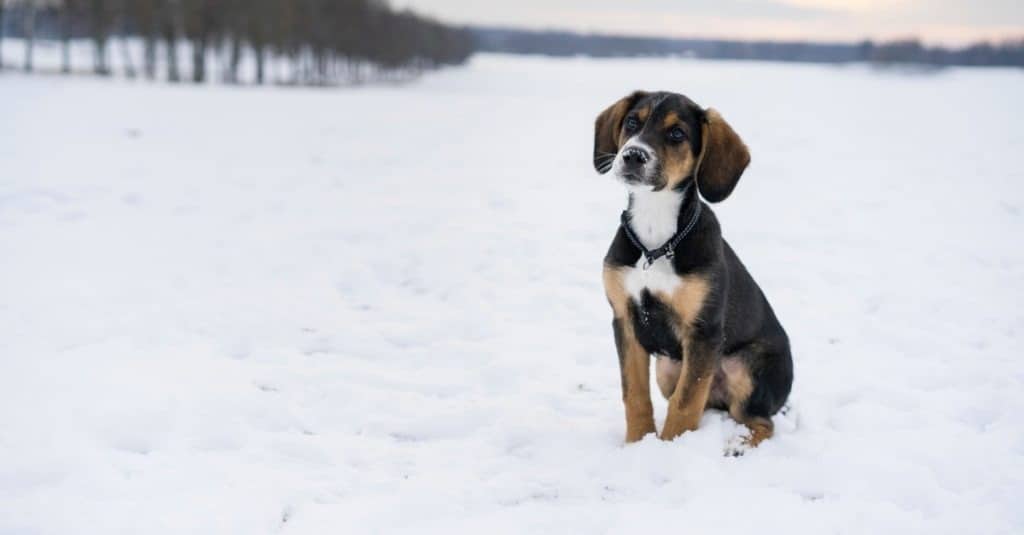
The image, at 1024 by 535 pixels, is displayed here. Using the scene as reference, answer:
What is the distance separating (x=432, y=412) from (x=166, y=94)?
36.2 m

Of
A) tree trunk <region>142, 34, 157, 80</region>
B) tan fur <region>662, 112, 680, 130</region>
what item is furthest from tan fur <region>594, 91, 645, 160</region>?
tree trunk <region>142, 34, 157, 80</region>

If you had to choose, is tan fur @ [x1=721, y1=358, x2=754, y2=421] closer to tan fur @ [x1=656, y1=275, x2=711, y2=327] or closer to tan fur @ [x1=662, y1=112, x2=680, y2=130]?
tan fur @ [x1=656, y1=275, x2=711, y2=327]

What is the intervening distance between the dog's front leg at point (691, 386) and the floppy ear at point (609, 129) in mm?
1184

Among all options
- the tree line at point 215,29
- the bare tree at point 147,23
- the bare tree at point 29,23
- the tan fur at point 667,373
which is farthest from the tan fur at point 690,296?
the bare tree at point 147,23

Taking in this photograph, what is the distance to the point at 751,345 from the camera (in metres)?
4.72

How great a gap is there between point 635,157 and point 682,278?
0.69 m

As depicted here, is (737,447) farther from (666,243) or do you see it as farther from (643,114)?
(643,114)

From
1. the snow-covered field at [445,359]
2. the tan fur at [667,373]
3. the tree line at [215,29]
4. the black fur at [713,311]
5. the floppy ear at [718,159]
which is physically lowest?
the snow-covered field at [445,359]

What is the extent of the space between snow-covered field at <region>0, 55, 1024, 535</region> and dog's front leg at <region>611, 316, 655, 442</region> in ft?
0.73

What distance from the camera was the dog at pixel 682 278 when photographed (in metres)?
4.28

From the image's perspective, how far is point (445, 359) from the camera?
6270mm

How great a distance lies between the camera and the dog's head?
13.7ft

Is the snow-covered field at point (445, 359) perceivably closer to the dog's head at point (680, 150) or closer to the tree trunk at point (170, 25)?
the dog's head at point (680, 150)

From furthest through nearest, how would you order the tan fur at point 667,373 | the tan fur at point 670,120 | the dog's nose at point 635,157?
1. the tan fur at point 667,373
2. the tan fur at point 670,120
3. the dog's nose at point 635,157
